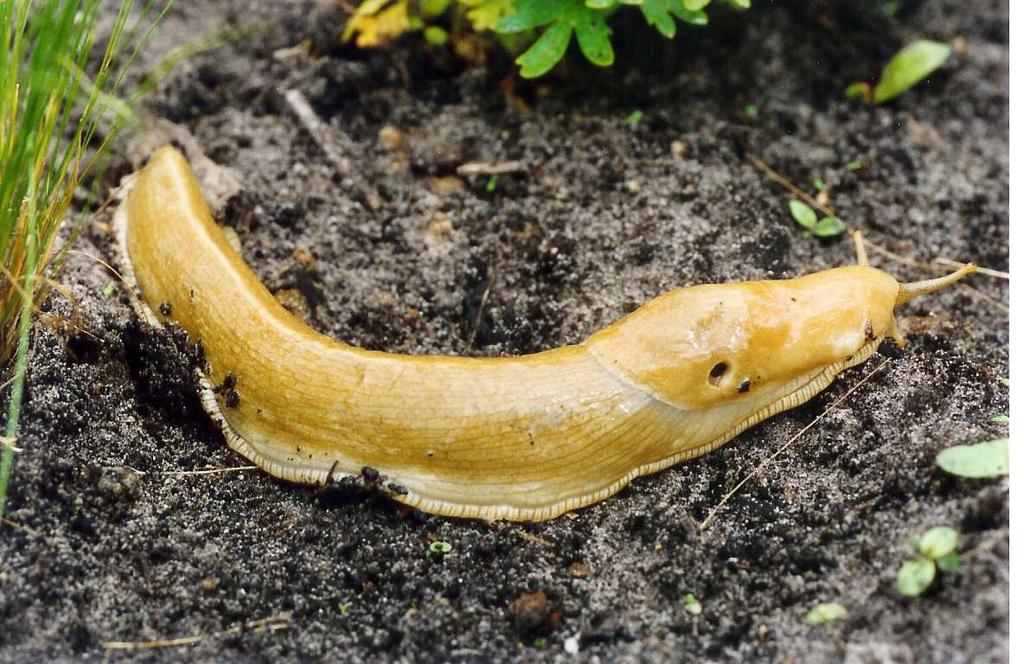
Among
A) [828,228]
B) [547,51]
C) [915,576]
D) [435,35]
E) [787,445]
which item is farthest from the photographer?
[435,35]

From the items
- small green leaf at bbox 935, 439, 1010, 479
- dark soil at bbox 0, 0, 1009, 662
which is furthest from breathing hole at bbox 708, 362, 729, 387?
small green leaf at bbox 935, 439, 1010, 479

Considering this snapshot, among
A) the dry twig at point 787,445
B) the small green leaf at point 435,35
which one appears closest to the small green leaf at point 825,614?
the dry twig at point 787,445

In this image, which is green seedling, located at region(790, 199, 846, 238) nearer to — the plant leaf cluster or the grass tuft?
the plant leaf cluster

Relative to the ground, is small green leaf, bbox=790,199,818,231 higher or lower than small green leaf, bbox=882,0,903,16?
lower

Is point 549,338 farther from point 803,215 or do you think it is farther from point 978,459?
point 978,459

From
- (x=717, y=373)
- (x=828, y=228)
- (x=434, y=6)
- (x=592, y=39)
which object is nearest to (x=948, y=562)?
(x=717, y=373)

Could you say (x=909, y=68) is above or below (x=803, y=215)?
above
